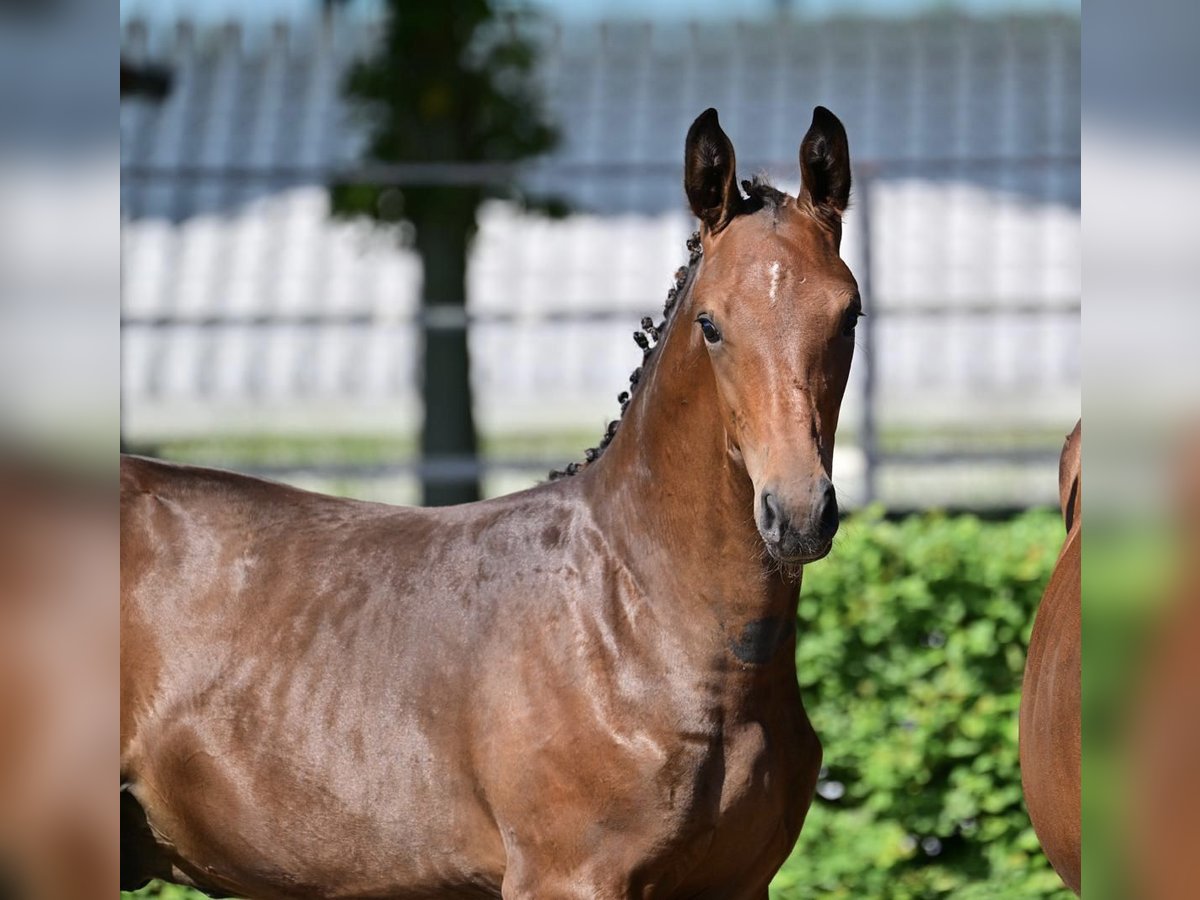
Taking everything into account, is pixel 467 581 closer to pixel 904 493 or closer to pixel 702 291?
pixel 702 291

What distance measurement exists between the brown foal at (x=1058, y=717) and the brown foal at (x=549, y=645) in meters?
0.51

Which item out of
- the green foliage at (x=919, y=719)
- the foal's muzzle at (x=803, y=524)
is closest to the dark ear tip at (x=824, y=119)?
the foal's muzzle at (x=803, y=524)

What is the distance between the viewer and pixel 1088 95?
0.86m

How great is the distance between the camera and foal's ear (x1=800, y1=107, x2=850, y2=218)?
2.58 metres

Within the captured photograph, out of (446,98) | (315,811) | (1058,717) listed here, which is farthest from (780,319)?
(446,98)

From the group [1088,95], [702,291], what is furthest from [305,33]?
Result: [1088,95]

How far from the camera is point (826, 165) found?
260 cm

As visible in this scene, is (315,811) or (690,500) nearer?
(690,500)

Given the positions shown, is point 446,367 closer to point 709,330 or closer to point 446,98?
point 446,98

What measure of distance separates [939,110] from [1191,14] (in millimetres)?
10252

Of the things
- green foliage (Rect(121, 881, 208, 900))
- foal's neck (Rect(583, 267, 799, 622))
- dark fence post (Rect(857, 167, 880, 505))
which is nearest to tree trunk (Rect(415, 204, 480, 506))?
dark fence post (Rect(857, 167, 880, 505))

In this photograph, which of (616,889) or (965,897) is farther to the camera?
(965,897)

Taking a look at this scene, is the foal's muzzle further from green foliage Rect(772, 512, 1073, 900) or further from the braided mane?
green foliage Rect(772, 512, 1073, 900)

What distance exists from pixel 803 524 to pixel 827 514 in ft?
0.13
